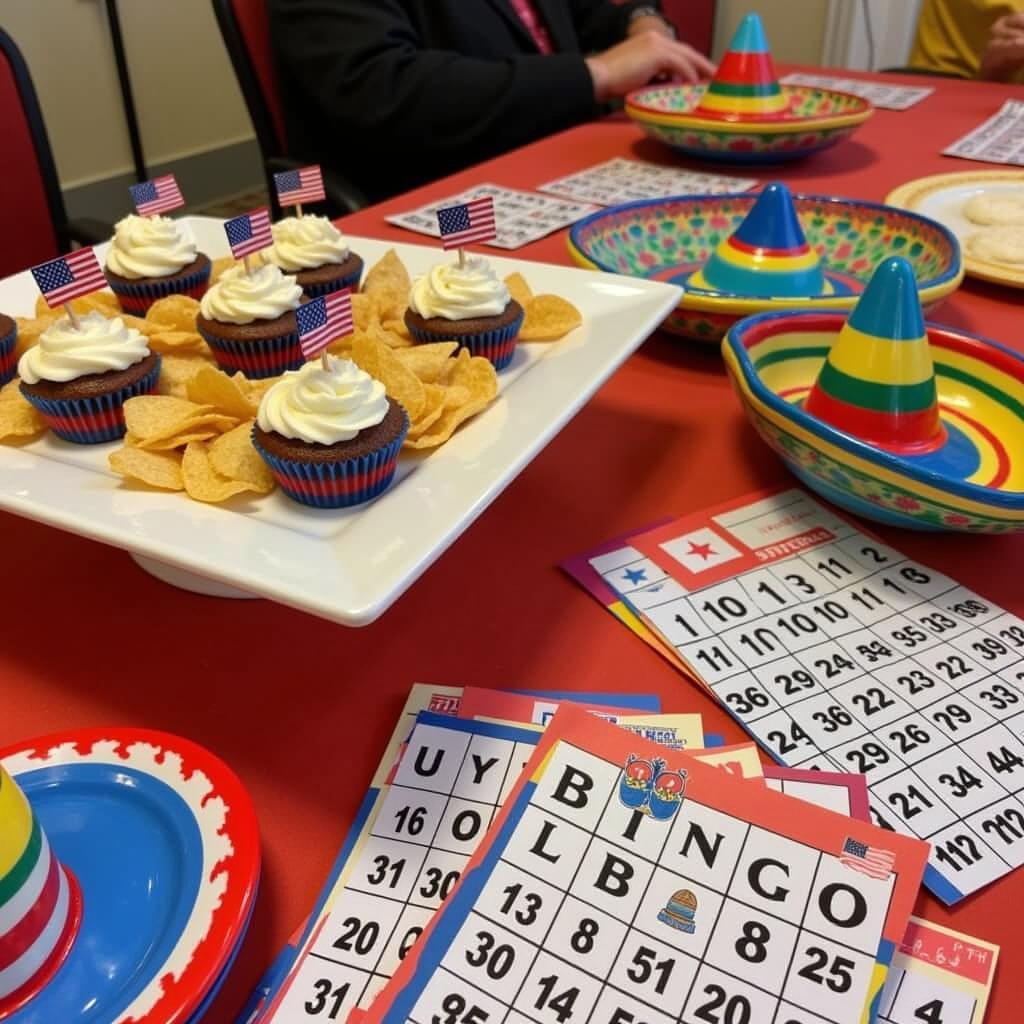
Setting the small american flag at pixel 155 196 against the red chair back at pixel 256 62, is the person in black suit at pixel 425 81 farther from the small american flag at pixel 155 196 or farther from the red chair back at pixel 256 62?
the small american flag at pixel 155 196

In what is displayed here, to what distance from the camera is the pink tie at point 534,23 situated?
2162 mm

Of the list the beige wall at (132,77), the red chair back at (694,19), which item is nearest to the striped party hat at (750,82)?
the red chair back at (694,19)

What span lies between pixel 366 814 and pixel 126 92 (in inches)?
151

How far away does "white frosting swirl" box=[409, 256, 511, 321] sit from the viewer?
848mm

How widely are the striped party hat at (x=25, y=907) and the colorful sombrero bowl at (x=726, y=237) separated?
78cm

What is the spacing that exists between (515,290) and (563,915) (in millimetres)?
644

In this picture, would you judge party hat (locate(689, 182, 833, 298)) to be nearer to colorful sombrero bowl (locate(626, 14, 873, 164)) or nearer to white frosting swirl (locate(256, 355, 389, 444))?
white frosting swirl (locate(256, 355, 389, 444))

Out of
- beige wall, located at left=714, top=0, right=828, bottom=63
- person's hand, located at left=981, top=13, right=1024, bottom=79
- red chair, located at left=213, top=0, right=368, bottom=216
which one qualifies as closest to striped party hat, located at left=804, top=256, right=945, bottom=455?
red chair, located at left=213, top=0, right=368, bottom=216

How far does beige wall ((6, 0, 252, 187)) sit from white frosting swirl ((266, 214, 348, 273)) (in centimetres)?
297

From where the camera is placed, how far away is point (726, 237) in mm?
1196

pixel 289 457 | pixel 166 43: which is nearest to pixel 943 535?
pixel 289 457

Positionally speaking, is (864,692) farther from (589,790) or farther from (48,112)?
(48,112)

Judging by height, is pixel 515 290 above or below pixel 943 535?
above

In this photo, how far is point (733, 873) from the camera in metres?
0.47
